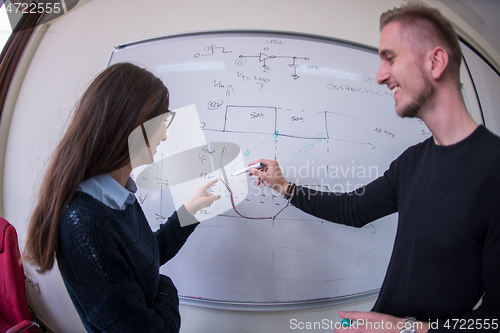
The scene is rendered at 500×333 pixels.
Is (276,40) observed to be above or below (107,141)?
above

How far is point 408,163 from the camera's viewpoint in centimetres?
69

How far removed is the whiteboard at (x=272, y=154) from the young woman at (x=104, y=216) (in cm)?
34

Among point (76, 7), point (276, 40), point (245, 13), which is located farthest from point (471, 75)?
point (76, 7)

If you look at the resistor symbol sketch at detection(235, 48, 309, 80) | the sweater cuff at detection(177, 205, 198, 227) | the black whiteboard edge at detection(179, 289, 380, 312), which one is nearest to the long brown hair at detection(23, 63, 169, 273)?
the sweater cuff at detection(177, 205, 198, 227)

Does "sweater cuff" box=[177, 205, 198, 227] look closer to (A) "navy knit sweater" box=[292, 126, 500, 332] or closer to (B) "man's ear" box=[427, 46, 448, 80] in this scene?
(A) "navy knit sweater" box=[292, 126, 500, 332]

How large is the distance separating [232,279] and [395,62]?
1005mm

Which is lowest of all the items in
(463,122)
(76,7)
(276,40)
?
(463,122)

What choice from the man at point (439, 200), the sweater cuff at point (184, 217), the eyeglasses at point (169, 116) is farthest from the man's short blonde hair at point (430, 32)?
the sweater cuff at point (184, 217)

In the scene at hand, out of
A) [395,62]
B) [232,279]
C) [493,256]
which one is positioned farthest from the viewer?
[232,279]

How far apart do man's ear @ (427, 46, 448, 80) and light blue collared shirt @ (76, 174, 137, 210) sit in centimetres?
88

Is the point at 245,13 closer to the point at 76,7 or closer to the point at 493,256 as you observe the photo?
the point at 76,7

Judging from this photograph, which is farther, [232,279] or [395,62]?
[232,279]

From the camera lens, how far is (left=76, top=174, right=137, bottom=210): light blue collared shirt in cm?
52

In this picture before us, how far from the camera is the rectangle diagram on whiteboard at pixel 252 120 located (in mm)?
947
